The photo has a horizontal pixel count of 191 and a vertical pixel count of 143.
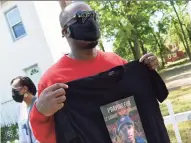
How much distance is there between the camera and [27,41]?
13.2 metres

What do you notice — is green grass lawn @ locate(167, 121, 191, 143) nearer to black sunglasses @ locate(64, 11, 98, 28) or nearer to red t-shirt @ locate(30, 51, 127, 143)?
red t-shirt @ locate(30, 51, 127, 143)

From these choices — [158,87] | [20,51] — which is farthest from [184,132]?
[20,51]

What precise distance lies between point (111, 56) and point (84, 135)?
0.51 metres

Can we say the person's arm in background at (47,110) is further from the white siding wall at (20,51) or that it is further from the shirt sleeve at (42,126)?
the white siding wall at (20,51)

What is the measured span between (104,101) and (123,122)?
160 millimetres

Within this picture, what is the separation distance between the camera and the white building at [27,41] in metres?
12.6

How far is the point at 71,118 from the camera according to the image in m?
1.77

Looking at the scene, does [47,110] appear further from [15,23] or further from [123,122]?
[15,23]

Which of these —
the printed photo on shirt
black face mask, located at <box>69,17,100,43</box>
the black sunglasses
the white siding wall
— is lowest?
the printed photo on shirt

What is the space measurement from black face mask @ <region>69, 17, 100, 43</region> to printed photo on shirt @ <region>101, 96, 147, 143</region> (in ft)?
1.29

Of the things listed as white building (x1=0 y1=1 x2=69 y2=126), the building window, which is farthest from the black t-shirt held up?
the building window

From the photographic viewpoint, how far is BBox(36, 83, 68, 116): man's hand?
1597mm

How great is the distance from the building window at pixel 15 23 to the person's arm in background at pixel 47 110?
12.0 metres

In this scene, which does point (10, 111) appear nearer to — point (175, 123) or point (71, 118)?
point (175, 123)
